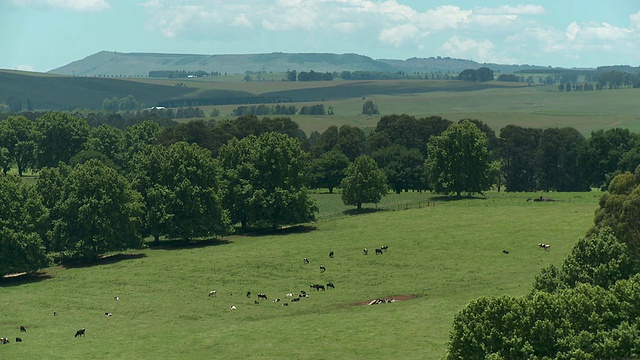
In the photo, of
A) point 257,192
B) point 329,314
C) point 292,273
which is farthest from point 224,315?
point 257,192

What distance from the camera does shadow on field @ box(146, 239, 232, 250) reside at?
10819 cm

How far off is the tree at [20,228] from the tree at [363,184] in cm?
4673

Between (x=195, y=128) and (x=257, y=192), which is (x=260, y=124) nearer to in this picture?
(x=195, y=128)

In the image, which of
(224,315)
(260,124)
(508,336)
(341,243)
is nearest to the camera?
(508,336)

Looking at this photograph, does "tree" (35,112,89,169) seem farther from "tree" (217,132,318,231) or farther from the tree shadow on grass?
the tree shadow on grass

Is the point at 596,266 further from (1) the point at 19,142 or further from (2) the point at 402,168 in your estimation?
(1) the point at 19,142

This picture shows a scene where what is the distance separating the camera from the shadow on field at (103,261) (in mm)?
99494

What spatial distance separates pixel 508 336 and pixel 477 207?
7854 centimetres

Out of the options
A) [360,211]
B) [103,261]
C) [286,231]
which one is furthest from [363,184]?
[103,261]

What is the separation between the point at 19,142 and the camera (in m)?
180

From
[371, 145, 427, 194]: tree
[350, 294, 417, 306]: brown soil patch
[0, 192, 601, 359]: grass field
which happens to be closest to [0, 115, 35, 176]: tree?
[371, 145, 427, 194]: tree

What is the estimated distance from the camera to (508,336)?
45812 mm

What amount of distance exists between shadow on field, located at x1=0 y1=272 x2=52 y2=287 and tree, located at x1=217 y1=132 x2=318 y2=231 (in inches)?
1168

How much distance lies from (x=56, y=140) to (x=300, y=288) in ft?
351
